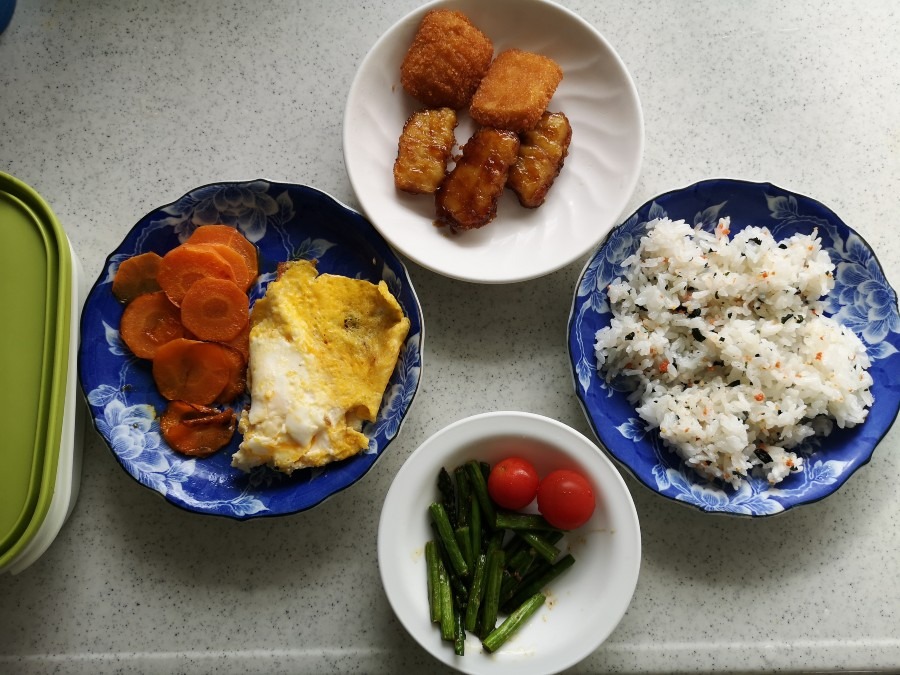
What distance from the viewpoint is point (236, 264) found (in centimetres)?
198

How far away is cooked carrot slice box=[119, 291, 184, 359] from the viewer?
1934 millimetres

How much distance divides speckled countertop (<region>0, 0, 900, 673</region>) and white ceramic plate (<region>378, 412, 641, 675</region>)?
8.8 inches

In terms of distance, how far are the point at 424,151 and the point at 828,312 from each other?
1234 millimetres

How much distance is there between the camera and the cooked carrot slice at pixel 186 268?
1.92m

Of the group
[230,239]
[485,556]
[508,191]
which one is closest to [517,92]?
[508,191]

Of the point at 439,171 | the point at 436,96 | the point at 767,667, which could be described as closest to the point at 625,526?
the point at 767,667

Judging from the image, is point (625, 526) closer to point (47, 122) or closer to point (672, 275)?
point (672, 275)

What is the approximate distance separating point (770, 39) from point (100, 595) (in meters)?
2.61

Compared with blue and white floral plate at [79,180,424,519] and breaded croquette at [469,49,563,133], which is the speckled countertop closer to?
blue and white floral plate at [79,180,424,519]

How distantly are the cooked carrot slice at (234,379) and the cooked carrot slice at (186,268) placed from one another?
204 mm

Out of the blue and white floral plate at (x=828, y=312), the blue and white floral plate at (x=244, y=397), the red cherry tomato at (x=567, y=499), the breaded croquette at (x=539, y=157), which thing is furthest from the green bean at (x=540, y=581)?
the breaded croquette at (x=539, y=157)

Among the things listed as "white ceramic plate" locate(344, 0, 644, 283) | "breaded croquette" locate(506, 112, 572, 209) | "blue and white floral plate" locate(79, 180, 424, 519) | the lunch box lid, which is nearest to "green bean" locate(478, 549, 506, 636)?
"blue and white floral plate" locate(79, 180, 424, 519)

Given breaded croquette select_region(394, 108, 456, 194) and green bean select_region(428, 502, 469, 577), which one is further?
breaded croquette select_region(394, 108, 456, 194)

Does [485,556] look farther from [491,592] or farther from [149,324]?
[149,324]
